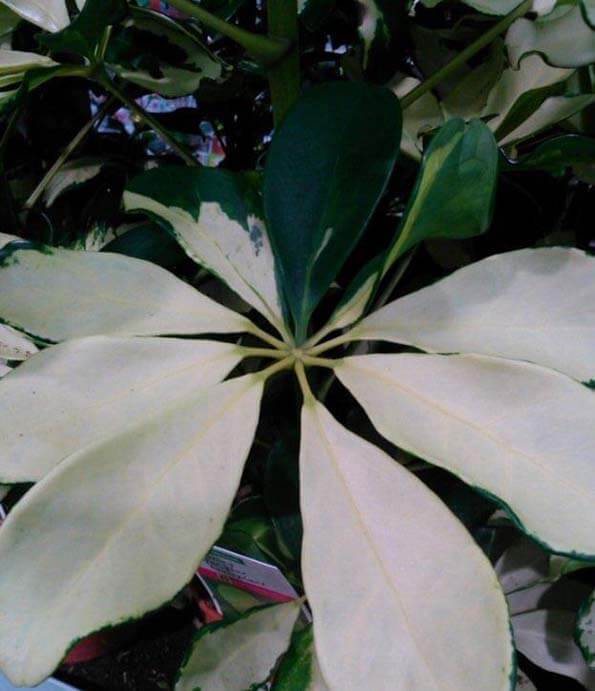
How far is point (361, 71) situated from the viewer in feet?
1.82

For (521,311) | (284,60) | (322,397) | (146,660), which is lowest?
(146,660)

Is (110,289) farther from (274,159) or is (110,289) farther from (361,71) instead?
(361,71)

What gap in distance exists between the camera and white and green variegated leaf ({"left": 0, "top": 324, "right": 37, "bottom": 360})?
53 centimetres

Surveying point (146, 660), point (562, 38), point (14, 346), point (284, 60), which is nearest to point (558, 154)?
point (562, 38)

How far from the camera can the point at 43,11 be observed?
1.74ft

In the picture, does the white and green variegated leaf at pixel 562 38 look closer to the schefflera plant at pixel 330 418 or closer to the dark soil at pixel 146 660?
the schefflera plant at pixel 330 418

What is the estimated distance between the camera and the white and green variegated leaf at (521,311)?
39cm

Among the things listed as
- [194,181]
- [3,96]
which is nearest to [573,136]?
[194,181]

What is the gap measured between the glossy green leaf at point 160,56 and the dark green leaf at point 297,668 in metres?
0.39

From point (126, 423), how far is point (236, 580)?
0.30 meters

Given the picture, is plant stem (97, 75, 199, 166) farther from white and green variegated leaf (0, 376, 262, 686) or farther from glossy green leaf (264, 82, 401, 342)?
white and green variegated leaf (0, 376, 262, 686)

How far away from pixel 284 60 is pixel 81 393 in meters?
0.24

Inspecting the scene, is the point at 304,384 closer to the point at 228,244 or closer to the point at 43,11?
the point at 228,244

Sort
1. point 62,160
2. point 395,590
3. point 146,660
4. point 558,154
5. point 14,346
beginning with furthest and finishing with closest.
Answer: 1. point 146,660
2. point 62,160
3. point 14,346
4. point 558,154
5. point 395,590
